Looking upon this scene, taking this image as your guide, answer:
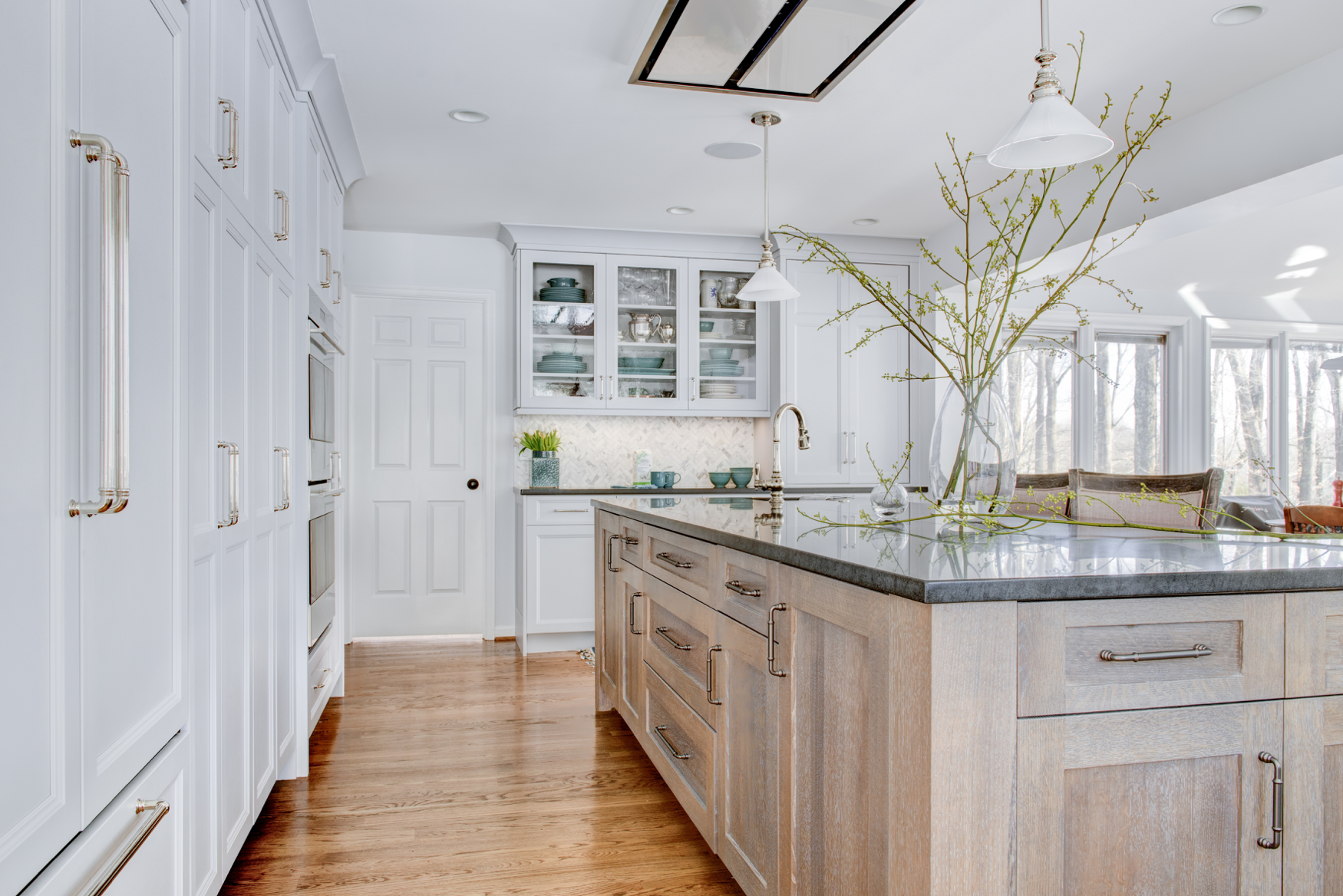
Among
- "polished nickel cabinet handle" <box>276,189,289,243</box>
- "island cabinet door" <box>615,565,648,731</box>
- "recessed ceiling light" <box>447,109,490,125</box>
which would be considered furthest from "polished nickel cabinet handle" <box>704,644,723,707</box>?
"recessed ceiling light" <box>447,109,490,125</box>

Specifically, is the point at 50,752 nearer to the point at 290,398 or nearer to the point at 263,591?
the point at 263,591

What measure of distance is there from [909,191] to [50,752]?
4174 millimetres

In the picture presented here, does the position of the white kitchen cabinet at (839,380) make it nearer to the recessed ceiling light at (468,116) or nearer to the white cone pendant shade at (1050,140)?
the recessed ceiling light at (468,116)

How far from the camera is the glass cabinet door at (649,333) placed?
5035mm

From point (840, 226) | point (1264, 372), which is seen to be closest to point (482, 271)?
point (840, 226)

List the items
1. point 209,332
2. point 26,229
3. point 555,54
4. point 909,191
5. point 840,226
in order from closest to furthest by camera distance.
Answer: point 26,229 < point 209,332 < point 555,54 < point 909,191 < point 840,226

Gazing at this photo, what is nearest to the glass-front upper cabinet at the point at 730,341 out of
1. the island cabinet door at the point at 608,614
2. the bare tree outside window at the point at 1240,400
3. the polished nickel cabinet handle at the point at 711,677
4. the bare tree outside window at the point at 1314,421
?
the island cabinet door at the point at 608,614

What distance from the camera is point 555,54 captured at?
9.18 feet

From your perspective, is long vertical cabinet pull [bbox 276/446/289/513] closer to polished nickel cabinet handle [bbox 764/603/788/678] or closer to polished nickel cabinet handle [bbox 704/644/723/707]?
polished nickel cabinet handle [bbox 704/644/723/707]

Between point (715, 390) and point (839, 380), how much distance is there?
76 centimetres

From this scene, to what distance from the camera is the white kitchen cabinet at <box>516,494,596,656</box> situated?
4.63 metres

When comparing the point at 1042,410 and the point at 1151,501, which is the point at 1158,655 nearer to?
the point at 1151,501

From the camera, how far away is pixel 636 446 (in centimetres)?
531

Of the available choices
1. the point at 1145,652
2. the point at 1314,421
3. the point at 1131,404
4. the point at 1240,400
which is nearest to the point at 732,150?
the point at 1145,652
